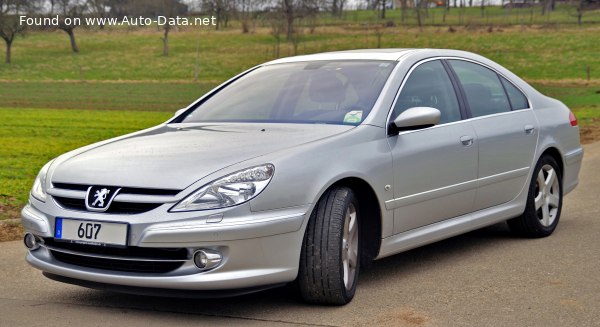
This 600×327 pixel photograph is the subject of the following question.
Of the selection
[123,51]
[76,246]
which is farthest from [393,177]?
[123,51]

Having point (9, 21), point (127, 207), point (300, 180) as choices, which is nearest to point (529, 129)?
point (300, 180)

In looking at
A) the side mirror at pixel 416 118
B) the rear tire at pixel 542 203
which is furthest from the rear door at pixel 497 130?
the side mirror at pixel 416 118

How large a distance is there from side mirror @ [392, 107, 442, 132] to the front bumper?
3.59 ft

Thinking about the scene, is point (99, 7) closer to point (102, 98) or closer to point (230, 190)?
point (102, 98)

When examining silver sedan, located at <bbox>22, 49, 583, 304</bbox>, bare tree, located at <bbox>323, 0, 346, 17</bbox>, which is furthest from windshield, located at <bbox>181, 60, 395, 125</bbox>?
bare tree, located at <bbox>323, 0, 346, 17</bbox>

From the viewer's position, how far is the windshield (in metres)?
6.12

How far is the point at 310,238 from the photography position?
5.24m

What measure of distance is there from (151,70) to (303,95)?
6967 cm

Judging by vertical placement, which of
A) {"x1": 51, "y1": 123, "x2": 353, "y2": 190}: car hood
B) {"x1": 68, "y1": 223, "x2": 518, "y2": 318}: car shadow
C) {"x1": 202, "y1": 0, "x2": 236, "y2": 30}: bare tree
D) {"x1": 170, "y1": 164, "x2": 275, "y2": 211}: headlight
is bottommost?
{"x1": 202, "y1": 0, "x2": 236, "y2": 30}: bare tree

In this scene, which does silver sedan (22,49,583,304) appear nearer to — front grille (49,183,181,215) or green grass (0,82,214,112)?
front grille (49,183,181,215)

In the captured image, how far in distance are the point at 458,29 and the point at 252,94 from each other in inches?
3651

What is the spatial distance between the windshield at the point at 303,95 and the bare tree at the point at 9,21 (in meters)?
78.6

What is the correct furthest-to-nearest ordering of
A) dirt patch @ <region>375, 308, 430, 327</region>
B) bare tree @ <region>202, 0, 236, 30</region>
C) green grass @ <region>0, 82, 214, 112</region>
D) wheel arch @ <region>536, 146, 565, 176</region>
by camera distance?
bare tree @ <region>202, 0, 236, 30</region> → green grass @ <region>0, 82, 214, 112</region> → wheel arch @ <region>536, 146, 565, 176</region> → dirt patch @ <region>375, 308, 430, 327</region>

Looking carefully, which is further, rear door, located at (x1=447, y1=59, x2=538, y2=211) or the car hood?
rear door, located at (x1=447, y1=59, x2=538, y2=211)
